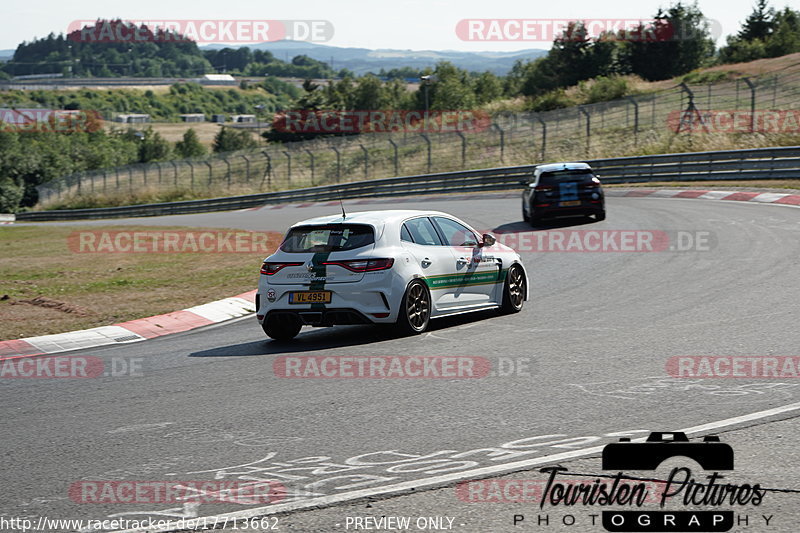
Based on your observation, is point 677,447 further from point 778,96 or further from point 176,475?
point 778,96

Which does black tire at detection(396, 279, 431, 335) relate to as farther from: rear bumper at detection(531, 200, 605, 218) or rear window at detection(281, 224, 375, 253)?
rear bumper at detection(531, 200, 605, 218)

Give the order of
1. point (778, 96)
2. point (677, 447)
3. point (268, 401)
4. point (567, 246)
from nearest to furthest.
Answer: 1. point (677, 447)
2. point (268, 401)
3. point (567, 246)
4. point (778, 96)

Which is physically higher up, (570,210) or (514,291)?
(570,210)

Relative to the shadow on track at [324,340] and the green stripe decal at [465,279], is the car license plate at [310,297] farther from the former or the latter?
the green stripe decal at [465,279]

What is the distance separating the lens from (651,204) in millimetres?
28328

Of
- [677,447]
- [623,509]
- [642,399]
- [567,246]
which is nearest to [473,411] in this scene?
[642,399]

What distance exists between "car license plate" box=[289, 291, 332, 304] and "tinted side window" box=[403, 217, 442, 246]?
1359 millimetres

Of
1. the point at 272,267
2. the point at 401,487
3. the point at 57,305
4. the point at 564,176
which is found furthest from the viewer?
the point at 564,176

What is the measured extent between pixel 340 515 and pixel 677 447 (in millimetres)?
2095

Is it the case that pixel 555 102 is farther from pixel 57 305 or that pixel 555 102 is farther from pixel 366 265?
pixel 366 265

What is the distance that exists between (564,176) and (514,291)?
37.1ft

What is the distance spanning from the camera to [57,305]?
15.2 meters

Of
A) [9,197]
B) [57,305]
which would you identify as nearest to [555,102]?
[9,197]

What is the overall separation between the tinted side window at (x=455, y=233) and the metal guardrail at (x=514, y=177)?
20.7 metres
